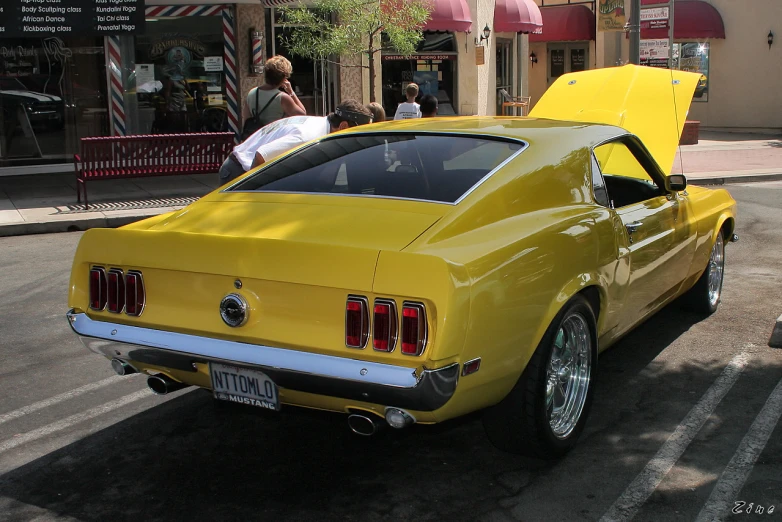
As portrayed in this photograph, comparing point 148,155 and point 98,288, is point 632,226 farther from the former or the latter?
point 148,155

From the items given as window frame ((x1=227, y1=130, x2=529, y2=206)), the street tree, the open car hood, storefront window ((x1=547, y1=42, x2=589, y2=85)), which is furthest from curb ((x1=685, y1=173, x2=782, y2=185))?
storefront window ((x1=547, y1=42, x2=589, y2=85))

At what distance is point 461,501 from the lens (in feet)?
12.7

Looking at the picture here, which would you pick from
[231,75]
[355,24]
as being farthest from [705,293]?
[231,75]

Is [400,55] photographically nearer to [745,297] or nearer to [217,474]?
[745,297]

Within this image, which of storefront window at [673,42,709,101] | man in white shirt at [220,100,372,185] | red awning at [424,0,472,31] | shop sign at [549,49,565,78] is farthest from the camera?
shop sign at [549,49,565,78]

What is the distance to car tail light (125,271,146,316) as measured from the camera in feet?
13.1

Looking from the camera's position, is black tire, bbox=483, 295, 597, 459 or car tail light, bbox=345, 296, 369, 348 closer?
car tail light, bbox=345, 296, 369, 348

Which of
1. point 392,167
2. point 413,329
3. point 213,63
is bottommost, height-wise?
point 413,329

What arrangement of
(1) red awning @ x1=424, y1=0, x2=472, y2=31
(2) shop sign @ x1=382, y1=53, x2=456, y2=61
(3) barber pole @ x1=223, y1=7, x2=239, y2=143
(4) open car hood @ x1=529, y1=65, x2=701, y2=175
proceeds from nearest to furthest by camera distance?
(4) open car hood @ x1=529, y1=65, x2=701, y2=175
(3) barber pole @ x1=223, y1=7, x2=239, y2=143
(1) red awning @ x1=424, y1=0, x2=472, y2=31
(2) shop sign @ x1=382, y1=53, x2=456, y2=61

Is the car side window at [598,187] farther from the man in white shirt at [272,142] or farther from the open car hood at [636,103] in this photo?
the open car hood at [636,103]

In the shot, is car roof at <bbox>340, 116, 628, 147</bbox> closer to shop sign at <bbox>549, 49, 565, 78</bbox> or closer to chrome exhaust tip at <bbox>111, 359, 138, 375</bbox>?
chrome exhaust tip at <bbox>111, 359, 138, 375</bbox>

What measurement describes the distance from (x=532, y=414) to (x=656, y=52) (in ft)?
69.1

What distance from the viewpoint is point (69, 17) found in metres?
14.9

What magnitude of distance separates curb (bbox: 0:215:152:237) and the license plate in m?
7.71
